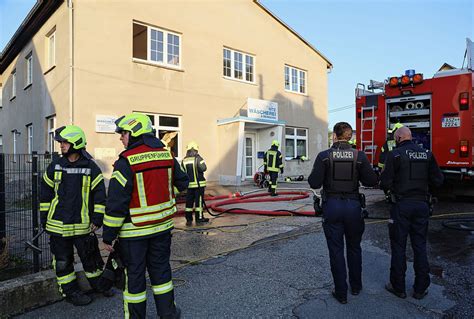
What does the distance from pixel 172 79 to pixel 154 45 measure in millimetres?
1299

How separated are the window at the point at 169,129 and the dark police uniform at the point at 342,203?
364 inches

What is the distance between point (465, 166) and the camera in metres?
7.95

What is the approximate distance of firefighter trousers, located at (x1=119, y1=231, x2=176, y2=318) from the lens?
117 inches

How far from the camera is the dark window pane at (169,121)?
12688 millimetres

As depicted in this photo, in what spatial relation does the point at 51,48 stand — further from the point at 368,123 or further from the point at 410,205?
the point at 410,205

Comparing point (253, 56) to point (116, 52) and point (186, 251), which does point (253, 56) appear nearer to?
point (116, 52)

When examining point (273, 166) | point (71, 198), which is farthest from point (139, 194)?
point (273, 166)

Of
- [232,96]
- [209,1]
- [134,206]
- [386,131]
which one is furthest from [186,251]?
[209,1]

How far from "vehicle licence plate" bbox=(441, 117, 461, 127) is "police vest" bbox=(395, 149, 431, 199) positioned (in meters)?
5.08

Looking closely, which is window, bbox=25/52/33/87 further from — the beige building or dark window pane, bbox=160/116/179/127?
dark window pane, bbox=160/116/179/127

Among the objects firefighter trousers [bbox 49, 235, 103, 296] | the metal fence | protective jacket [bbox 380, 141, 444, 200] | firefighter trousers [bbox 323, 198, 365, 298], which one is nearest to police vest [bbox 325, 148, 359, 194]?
firefighter trousers [bbox 323, 198, 365, 298]

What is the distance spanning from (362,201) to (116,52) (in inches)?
397

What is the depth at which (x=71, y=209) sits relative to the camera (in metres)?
3.66

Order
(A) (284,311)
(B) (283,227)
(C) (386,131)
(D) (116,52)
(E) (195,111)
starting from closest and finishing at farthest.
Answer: (A) (284,311) → (B) (283,227) → (C) (386,131) → (D) (116,52) → (E) (195,111)
